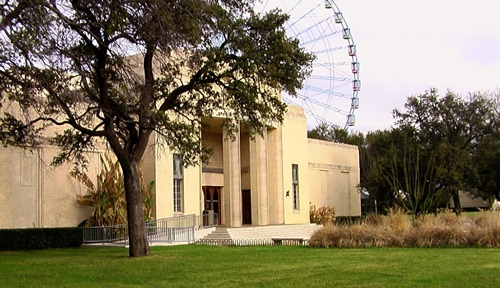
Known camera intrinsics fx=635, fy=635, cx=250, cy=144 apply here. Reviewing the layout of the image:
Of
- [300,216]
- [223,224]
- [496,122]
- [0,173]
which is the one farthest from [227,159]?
[496,122]

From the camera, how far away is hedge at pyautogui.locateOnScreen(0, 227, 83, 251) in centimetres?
2458

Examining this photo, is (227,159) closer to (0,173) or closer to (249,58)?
(0,173)

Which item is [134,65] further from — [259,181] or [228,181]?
[259,181]

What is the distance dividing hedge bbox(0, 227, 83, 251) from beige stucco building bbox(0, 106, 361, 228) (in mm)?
1560

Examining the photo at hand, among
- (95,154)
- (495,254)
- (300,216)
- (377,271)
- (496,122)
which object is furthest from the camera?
(496,122)

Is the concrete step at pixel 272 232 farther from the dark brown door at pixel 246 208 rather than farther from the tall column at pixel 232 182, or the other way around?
the dark brown door at pixel 246 208

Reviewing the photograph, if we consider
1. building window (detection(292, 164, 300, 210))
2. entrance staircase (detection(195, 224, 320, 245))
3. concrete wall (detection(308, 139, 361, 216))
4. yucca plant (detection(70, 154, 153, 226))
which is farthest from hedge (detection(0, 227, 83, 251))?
concrete wall (detection(308, 139, 361, 216))

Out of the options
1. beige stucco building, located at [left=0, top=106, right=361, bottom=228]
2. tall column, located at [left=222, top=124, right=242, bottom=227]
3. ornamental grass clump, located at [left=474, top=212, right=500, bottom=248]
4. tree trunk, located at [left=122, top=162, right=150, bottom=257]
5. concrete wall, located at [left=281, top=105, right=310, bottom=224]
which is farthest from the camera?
concrete wall, located at [left=281, top=105, right=310, bottom=224]

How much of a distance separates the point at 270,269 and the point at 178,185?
62.6 ft

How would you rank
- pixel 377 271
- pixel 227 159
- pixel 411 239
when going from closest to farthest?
pixel 377 271
pixel 411 239
pixel 227 159

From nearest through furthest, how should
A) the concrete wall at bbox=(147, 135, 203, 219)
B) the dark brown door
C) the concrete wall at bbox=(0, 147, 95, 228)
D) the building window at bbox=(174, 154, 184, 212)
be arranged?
the concrete wall at bbox=(0, 147, 95, 228), the concrete wall at bbox=(147, 135, 203, 219), the building window at bbox=(174, 154, 184, 212), the dark brown door

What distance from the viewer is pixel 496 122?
1919 inches

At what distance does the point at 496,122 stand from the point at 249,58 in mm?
35138

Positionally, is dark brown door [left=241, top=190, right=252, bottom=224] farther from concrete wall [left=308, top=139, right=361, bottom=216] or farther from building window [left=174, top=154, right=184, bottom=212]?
building window [left=174, top=154, right=184, bottom=212]
